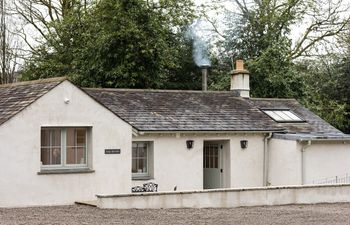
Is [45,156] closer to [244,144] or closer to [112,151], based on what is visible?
[112,151]

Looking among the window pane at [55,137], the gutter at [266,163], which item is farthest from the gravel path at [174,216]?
the gutter at [266,163]

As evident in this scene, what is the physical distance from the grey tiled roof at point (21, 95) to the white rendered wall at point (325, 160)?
32.8ft

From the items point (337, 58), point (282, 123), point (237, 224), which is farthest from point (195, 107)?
point (337, 58)

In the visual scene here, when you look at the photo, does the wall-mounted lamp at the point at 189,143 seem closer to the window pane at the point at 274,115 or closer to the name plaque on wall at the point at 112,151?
the name plaque on wall at the point at 112,151

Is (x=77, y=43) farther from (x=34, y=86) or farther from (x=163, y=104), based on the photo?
(x=34, y=86)

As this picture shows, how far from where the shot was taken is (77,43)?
3797 centimetres

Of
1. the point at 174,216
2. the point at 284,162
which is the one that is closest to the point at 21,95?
A: the point at 174,216

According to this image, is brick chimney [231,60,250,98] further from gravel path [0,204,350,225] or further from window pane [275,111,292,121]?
gravel path [0,204,350,225]

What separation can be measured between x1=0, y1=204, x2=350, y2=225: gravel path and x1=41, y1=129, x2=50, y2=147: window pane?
2.10 metres

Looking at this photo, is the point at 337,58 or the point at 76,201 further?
the point at 337,58

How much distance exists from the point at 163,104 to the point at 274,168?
4.79 meters

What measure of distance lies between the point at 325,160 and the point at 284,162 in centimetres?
160

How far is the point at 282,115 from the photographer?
94.2ft

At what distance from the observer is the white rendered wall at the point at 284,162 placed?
2553 centimetres
